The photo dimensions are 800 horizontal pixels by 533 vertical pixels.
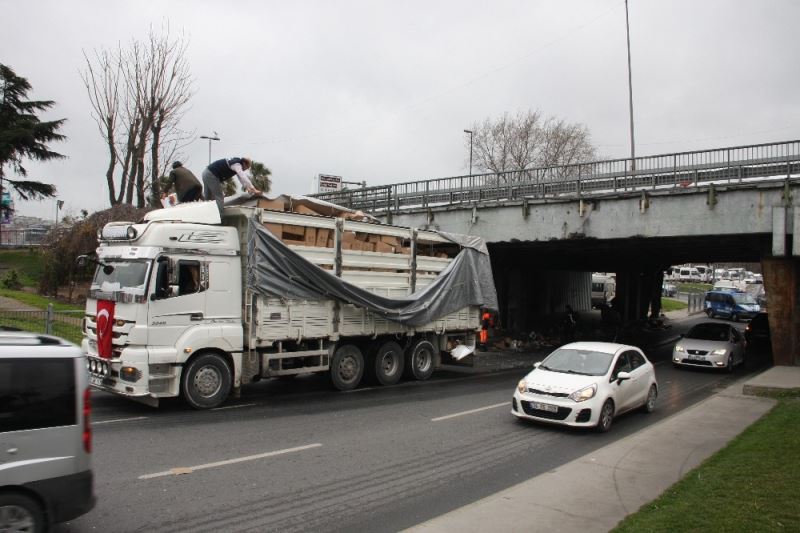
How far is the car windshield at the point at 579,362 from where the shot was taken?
34.7 ft

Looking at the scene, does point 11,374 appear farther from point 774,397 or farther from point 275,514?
point 774,397

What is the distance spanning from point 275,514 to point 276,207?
775cm

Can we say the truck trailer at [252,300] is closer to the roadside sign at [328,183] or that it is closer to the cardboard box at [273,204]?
the cardboard box at [273,204]

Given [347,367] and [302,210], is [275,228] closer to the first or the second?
[302,210]

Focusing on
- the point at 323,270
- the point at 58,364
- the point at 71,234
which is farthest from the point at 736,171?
the point at 71,234

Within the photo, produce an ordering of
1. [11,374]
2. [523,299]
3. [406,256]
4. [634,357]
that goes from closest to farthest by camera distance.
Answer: [11,374], [634,357], [406,256], [523,299]

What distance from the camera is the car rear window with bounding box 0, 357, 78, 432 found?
14.6 ft

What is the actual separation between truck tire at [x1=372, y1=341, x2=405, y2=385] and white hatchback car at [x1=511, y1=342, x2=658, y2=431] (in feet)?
12.9

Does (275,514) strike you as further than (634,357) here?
No

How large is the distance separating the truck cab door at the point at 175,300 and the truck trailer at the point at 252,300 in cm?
2

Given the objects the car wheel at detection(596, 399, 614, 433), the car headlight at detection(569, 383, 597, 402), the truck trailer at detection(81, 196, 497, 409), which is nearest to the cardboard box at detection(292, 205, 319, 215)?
the truck trailer at detection(81, 196, 497, 409)

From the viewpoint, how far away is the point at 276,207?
12531mm

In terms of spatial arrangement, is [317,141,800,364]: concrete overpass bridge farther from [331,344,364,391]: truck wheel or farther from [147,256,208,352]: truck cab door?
[147,256,208,352]: truck cab door

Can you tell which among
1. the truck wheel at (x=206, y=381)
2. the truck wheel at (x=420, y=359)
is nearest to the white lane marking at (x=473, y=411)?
the truck wheel at (x=420, y=359)
